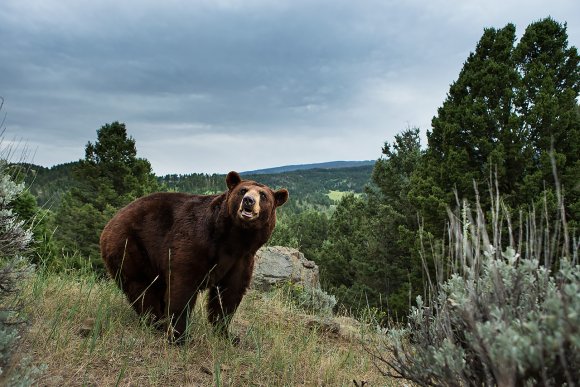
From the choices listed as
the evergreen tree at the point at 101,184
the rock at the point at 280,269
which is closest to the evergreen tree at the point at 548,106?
the rock at the point at 280,269

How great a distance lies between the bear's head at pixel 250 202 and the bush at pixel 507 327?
74.2 inches

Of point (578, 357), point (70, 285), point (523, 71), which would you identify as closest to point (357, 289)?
point (523, 71)

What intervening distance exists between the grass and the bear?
250 millimetres

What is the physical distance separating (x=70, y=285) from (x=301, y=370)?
11.6ft

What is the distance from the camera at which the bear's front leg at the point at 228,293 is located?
5.01 metres

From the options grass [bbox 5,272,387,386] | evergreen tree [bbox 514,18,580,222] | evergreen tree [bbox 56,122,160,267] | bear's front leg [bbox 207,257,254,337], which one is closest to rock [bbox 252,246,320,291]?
grass [bbox 5,272,387,386]

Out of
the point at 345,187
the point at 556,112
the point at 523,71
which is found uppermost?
the point at 523,71

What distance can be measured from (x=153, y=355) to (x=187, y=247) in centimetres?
105

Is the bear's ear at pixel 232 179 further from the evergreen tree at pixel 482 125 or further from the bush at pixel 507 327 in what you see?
the evergreen tree at pixel 482 125

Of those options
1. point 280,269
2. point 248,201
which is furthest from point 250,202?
point 280,269

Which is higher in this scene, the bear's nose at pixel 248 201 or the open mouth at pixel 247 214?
the bear's nose at pixel 248 201

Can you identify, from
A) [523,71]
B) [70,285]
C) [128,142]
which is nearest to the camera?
[70,285]

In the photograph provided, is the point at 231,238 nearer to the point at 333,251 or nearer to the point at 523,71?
the point at 523,71

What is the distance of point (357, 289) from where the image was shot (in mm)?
26500
